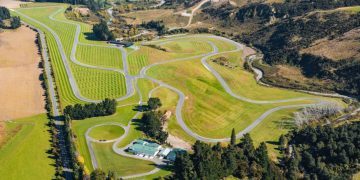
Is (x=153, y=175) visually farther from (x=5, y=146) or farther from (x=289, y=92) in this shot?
(x=289, y=92)

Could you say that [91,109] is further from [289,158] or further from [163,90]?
[289,158]

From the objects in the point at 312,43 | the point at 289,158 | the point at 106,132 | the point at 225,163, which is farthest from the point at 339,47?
the point at 106,132

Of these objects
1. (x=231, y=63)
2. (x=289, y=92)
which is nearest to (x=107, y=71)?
(x=231, y=63)

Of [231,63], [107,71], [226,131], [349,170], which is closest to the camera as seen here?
[349,170]

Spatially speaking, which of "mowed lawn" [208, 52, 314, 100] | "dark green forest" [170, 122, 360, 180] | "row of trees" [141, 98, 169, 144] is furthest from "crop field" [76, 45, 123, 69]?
"dark green forest" [170, 122, 360, 180]

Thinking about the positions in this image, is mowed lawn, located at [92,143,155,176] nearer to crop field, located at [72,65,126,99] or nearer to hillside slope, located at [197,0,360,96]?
crop field, located at [72,65,126,99]

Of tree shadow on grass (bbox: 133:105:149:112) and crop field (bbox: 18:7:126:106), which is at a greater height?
A: crop field (bbox: 18:7:126:106)

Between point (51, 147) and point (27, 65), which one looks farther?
point (27, 65)
